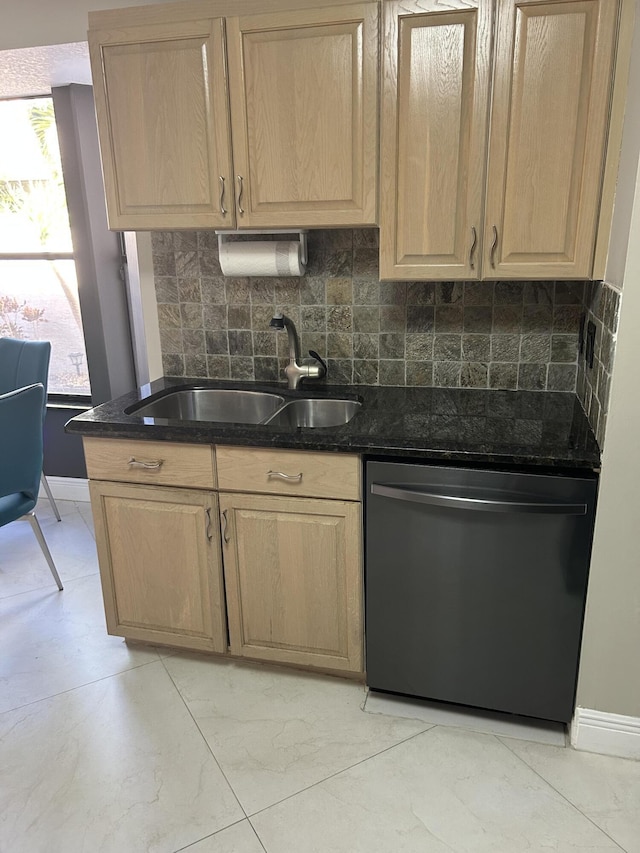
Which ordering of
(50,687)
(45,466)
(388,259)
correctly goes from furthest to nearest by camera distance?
1. (45,466)
2. (50,687)
3. (388,259)

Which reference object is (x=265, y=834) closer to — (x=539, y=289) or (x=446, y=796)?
(x=446, y=796)

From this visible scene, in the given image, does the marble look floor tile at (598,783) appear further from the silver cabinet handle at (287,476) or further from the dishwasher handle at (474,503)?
the silver cabinet handle at (287,476)

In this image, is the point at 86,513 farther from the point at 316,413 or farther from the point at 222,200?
the point at 222,200

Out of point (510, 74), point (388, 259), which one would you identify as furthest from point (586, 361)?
point (510, 74)

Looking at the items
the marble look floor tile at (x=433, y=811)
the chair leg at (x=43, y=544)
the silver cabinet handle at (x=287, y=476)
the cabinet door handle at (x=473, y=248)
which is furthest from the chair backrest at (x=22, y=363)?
the marble look floor tile at (x=433, y=811)

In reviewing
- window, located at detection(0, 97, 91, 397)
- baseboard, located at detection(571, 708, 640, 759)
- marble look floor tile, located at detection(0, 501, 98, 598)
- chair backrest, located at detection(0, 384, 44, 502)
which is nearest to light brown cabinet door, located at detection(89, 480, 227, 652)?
chair backrest, located at detection(0, 384, 44, 502)

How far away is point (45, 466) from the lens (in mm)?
3676

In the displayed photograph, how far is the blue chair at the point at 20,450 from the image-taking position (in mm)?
2414

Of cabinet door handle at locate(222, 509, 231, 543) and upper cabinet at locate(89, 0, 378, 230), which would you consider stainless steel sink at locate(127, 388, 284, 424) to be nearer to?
cabinet door handle at locate(222, 509, 231, 543)

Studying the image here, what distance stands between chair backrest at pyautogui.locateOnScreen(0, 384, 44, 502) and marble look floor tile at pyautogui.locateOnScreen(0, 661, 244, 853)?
85 centimetres

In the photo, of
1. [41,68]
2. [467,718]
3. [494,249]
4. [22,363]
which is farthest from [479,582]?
[41,68]

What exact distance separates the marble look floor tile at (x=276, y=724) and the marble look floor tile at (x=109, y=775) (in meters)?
0.06

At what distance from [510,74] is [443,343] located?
888mm

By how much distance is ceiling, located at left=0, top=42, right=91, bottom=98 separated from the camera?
251 cm
